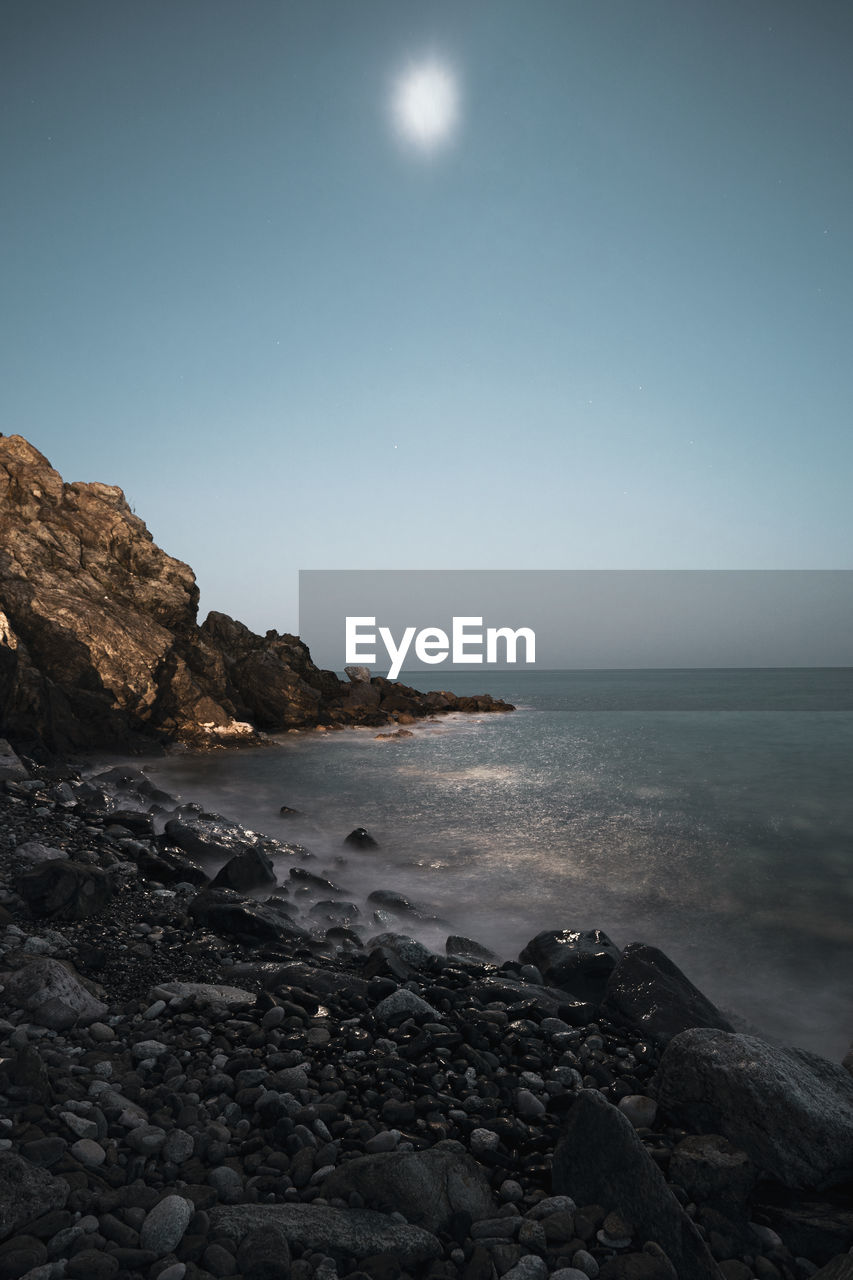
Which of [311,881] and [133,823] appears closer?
[311,881]

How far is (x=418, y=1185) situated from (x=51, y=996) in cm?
302

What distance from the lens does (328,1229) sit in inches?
118

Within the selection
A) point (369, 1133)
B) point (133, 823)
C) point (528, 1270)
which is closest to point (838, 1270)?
point (528, 1270)

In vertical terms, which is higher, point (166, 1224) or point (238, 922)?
point (166, 1224)

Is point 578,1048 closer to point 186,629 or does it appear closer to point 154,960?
point 154,960

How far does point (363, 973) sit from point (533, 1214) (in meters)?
3.52

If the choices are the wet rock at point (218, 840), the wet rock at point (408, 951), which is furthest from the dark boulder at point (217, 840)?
the wet rock at point (408, 951)

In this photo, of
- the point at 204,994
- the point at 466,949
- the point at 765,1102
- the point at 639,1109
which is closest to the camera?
the point at 765,1102

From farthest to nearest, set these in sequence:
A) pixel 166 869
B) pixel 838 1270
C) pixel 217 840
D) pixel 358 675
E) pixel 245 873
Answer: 1. pixel 358 675
2. pixel 217 840
3. pixel 245 873
4. pixel 166 869
5. pixel 838 1270

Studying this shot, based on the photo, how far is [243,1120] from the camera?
12.4ft

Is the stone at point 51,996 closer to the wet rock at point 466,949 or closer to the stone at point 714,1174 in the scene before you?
the stone at point 714,1174

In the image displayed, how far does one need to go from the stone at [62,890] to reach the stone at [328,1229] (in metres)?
4.50

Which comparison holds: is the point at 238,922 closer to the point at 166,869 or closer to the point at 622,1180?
the point at 166,869

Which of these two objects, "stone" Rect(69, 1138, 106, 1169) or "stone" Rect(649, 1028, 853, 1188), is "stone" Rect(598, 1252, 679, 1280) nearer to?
"stone" Rect(649, 1028, 853, 1188)
